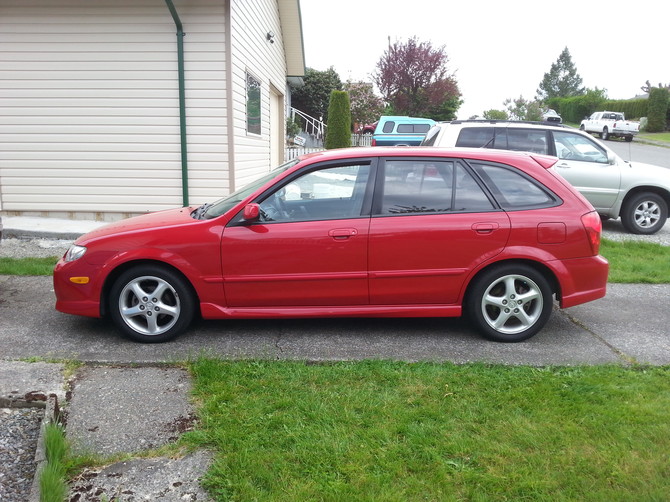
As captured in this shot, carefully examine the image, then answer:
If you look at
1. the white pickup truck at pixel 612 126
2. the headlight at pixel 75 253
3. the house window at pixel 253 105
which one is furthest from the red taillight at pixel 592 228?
the white pickup truck at pixel 612 126

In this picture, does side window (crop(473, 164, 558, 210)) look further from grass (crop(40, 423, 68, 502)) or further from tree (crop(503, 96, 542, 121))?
tree (crop(503, 96, 542, 121))

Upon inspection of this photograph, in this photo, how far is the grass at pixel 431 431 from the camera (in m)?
2.92

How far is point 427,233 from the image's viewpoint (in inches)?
190

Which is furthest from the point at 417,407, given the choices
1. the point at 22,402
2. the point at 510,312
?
the point at 22,402

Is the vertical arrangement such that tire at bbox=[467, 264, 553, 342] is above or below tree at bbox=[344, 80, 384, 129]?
below

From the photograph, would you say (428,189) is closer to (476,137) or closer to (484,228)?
(484,228)

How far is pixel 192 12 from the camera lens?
955cm

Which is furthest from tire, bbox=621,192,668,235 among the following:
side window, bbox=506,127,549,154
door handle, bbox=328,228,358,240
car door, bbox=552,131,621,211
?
door handle, bbox=328,228,358,240

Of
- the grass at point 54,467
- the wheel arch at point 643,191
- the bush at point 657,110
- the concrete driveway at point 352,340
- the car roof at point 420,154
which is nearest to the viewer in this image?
the grass at point 54,467

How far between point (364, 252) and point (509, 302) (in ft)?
4.15

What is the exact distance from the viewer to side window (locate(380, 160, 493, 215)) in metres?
4.95

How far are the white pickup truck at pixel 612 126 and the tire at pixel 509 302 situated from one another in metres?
36.5

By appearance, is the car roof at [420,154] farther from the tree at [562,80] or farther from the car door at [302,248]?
the tree at [562,80]

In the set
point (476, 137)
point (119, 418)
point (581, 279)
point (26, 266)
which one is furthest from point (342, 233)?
point (476, 137)
